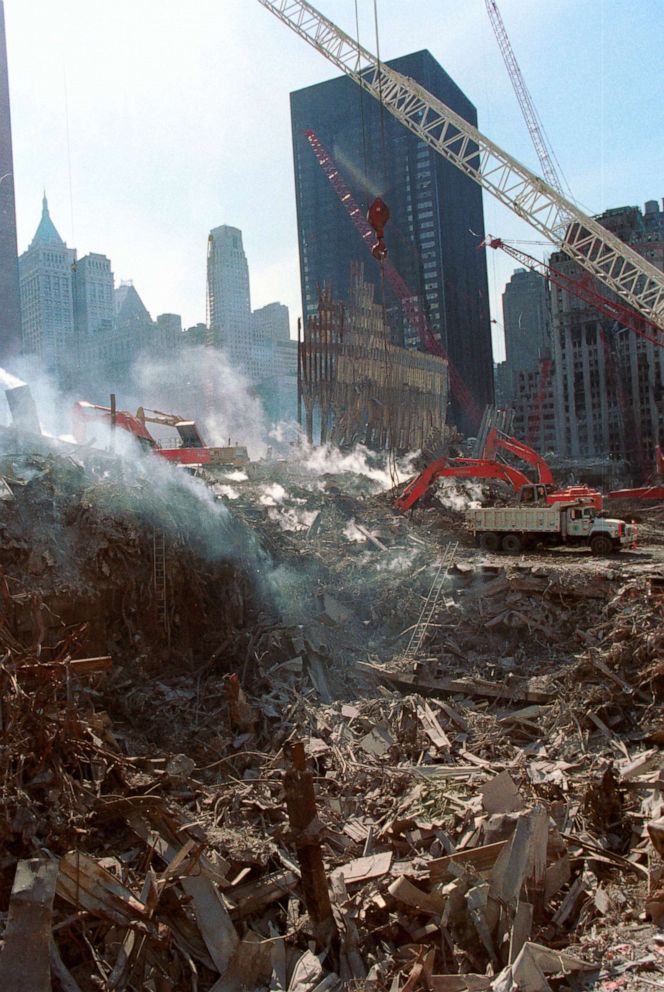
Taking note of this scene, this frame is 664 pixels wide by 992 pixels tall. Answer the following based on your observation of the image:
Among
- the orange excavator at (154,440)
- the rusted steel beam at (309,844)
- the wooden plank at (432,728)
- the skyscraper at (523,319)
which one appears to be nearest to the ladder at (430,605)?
the wooden plank at (432,728)

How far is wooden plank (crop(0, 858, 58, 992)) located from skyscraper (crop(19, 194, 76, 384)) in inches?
3071

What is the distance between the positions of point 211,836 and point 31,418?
1623 centimetres

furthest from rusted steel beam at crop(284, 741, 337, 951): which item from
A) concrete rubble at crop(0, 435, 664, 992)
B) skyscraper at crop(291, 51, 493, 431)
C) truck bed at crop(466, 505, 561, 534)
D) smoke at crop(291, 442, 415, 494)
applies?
skyscraper at crop(291, 51, 493, 431)

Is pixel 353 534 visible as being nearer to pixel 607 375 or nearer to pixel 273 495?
pixel 273 495

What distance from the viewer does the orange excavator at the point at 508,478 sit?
2144 cm

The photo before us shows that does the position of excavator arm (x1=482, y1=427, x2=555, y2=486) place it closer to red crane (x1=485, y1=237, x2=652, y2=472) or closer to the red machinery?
the red machinery

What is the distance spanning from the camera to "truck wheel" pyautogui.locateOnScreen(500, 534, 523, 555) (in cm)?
2105

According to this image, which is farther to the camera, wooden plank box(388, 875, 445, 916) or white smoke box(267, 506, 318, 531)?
white smoke box(267, 506, 318, 531)

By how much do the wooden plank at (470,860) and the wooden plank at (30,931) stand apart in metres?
3.69

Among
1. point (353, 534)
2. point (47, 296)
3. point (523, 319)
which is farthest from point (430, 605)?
point (523, 319)

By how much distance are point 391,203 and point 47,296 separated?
39.5 meters

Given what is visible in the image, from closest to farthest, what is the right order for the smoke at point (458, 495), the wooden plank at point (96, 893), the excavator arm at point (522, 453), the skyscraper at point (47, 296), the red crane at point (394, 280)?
the wooden plank at point (96, 893) → the excavator arm at point (522, 453) → the smoke at point (458, 495) → the red crane at point (394, 280) → the skyscraper at point (47, 296)

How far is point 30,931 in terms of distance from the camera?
5.63 metres

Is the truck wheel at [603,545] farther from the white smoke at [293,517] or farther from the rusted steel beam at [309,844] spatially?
the rusted steel beam at [309,844]
